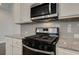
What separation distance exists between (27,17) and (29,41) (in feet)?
1.32

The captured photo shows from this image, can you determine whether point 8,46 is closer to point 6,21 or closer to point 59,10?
point 6,21

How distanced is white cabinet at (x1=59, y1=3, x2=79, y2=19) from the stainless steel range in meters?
0.26

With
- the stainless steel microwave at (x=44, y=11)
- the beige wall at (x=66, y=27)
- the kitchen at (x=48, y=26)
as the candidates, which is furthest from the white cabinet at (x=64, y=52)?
the stainless steel microwave at (x=44, y=11)

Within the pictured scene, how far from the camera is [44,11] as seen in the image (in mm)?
1369

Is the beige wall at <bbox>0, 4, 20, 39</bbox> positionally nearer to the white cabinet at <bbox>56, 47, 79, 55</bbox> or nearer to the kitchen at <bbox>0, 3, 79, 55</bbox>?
the kitchen at <bbox>0, 3, 79, 55</bbox>

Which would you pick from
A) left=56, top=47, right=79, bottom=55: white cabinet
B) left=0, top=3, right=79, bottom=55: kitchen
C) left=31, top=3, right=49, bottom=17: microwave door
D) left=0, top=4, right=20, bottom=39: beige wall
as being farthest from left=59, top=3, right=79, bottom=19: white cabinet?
left=0, top=4, right=20, bottom=39: beige wall

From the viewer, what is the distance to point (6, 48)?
127 cm

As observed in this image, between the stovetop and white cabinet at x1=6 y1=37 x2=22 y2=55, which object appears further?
white cabinet at x1=6 y1=37 x2=22 y2=55

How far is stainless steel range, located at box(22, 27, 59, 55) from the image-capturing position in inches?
45.7

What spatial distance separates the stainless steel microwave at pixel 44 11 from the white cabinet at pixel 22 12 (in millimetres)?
67

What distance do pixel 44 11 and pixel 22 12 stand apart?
29cm

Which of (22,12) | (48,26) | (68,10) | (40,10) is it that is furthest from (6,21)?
(68,10)
